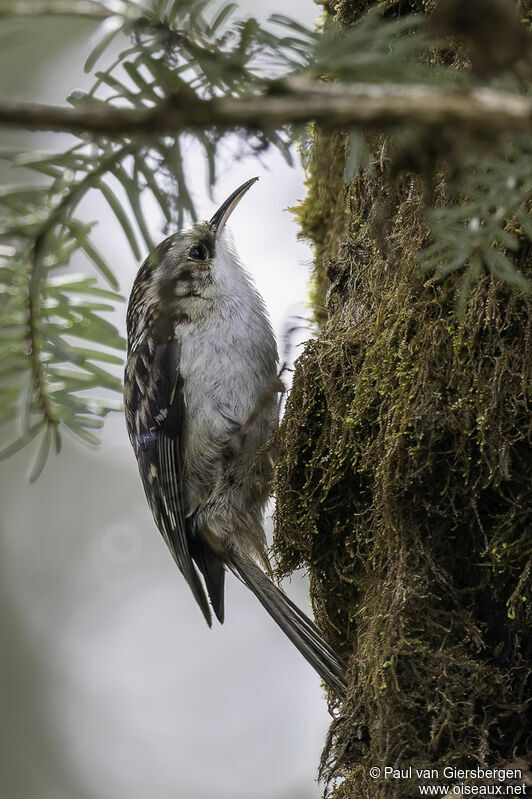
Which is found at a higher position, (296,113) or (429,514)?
(296,113)

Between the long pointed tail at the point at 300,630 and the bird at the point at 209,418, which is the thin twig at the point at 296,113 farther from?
the bird at the point at 209,418

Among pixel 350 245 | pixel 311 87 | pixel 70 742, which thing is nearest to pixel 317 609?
pixel 350 245

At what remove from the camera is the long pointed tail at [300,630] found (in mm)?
2668

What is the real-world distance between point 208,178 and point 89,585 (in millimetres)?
9595

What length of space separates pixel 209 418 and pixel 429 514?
138cm

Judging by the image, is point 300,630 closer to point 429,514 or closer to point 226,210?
point 429,514

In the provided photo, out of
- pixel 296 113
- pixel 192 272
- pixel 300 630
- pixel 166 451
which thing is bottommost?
pixel 300 630

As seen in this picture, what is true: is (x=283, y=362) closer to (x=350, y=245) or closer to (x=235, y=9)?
(x=350, y=245)

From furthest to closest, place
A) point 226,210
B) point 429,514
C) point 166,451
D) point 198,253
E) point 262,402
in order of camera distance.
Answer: point 226,210 → point 198,253 → point 166,451 → point 262,402 → point 429,514

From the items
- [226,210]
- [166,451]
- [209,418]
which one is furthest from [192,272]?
[166,451]

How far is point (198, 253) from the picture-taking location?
3.61 m

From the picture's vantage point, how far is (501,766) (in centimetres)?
196

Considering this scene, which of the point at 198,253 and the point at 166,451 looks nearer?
the point at 166,451

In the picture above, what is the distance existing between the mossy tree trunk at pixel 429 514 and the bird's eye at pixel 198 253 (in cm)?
122
